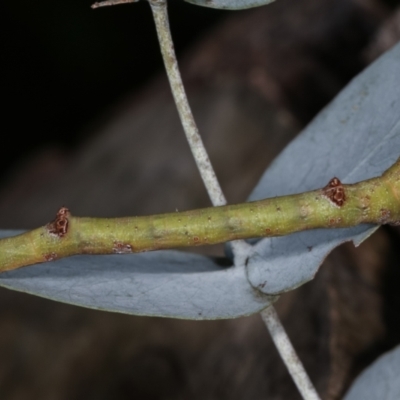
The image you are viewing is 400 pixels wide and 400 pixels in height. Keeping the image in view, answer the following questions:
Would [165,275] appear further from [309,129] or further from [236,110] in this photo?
[236,110]

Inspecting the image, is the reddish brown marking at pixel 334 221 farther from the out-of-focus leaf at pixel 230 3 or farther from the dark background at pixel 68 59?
the dark background at pixel 68 59

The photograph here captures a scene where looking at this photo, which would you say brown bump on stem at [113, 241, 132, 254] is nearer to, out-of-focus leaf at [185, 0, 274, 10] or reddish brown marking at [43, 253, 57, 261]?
reddish brown marking at [43, 253, 57, 261]

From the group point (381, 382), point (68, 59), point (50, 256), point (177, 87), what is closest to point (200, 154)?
point (177, 87)

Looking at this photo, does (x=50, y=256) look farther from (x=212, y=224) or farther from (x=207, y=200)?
(x=207, y=200)

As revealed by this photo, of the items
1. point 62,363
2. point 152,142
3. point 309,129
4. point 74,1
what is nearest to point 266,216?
point 309,129

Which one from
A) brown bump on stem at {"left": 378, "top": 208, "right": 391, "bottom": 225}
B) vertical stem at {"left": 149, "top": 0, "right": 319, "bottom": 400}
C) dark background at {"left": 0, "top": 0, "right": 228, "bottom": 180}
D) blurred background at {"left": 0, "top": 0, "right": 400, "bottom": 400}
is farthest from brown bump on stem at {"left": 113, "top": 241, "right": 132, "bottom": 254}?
dark background at {"left": 0, "top": 0, "right": 228, "bottom": 180}

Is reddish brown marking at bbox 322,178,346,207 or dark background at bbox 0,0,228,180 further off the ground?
dark background at bbox 0,0,228,180
